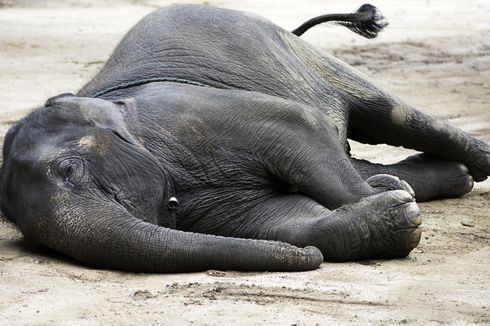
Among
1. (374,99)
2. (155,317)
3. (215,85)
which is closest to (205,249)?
(155,317)

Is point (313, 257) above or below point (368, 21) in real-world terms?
below

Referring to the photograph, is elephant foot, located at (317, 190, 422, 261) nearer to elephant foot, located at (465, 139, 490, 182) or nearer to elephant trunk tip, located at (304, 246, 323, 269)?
elephant trunk tip, located at (304, 246, 323, 269)

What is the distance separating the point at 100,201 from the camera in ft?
18.6

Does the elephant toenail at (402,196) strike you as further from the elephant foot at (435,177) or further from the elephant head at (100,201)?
the elephant foot at (435,177)

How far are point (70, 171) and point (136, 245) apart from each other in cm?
42

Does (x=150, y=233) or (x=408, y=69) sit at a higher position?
(x=150, y=233)

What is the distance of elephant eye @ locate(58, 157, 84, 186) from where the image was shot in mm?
5684

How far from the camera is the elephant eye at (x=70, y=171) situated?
5.68 meters

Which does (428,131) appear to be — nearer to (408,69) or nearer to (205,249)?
(205,249)

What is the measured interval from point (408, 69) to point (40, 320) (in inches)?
352

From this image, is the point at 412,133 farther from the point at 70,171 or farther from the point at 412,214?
the point at 70,171

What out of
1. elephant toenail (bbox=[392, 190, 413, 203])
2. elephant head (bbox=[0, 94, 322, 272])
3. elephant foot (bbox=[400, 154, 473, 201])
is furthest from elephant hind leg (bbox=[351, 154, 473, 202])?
elephant head (bbox=[0, 94, 322, 272])

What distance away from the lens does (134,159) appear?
596cm

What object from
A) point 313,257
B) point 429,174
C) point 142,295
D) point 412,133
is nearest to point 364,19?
point 412,133
